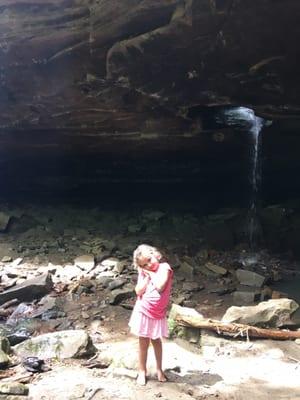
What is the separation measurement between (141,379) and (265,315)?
7.46 ft

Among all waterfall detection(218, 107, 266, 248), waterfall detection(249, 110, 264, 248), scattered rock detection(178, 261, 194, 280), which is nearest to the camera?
scattered rock detection(178, 261, 194, 280)

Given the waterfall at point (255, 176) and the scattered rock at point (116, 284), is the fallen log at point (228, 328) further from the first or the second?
the waterfall at point (255, 176)

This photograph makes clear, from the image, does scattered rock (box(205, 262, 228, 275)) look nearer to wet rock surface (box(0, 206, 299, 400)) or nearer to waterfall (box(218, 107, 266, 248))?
wet rock surface (box(0, 206, 299, 400))

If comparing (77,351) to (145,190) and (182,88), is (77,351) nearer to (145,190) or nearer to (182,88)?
(182,88)

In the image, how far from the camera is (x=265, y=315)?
234 inches

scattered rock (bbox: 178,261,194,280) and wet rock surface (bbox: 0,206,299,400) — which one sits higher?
wet rock surface (bbox: 0,206,299,400)

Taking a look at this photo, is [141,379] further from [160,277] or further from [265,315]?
[265,315]

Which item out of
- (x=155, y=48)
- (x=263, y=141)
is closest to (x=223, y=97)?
(x=155, y=48)

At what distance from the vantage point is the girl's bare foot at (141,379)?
4234 mm

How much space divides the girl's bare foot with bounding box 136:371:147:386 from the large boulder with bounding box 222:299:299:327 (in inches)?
74.7

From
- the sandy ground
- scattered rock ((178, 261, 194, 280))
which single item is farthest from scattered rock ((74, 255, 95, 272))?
the sandy ground

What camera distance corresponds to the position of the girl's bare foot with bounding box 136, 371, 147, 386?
13.9 ft

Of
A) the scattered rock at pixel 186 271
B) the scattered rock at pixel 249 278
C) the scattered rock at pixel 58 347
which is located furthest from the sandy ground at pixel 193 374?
the scattered rock at pixel 186 271

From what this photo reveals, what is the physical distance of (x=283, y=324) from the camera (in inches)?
235
